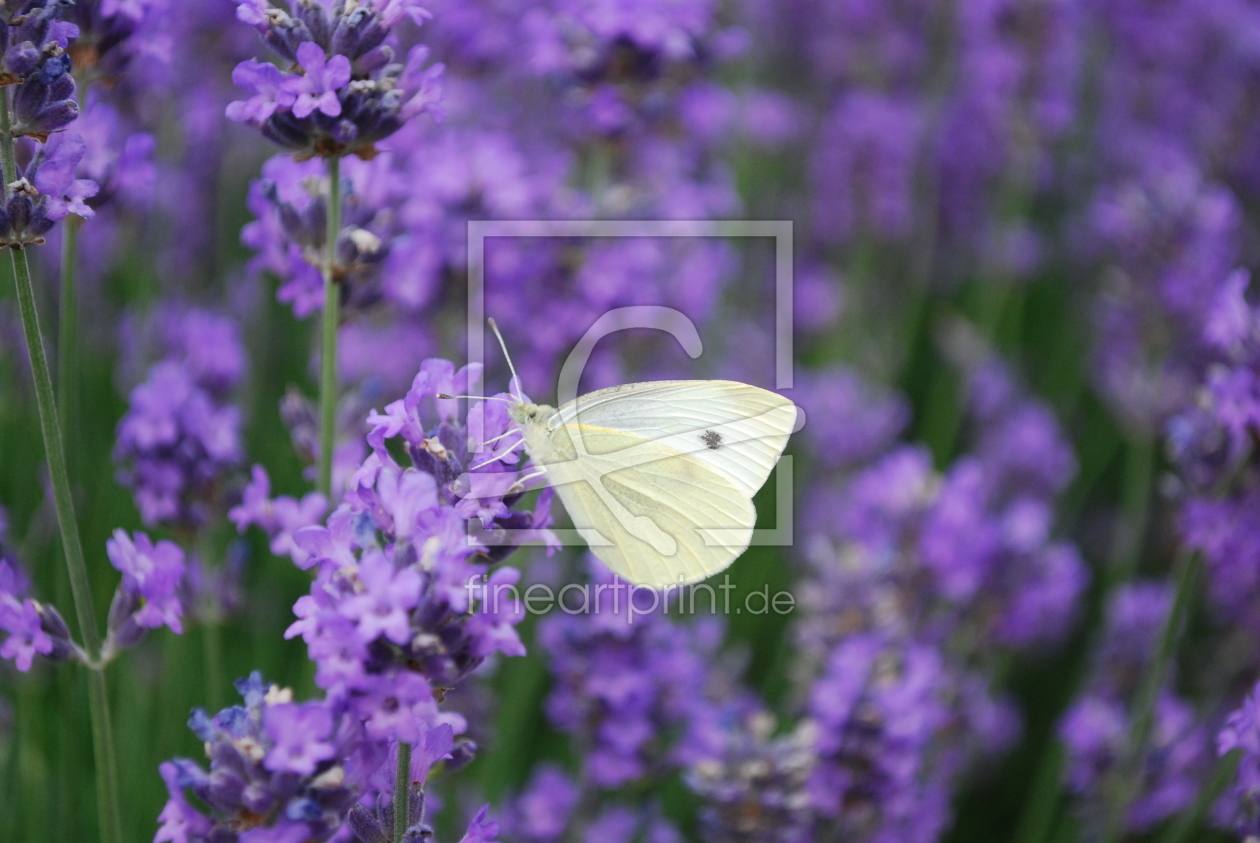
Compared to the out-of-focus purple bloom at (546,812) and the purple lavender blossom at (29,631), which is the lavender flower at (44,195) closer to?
the purple lavender blossom at (29,631)

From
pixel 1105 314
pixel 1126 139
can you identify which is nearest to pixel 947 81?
pixel 1126 139

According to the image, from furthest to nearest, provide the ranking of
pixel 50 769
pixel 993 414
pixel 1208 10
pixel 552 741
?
pixel 1208 10
pixel 993 414
pixel 552 741
pixel 50 769

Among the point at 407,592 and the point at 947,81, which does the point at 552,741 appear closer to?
the point at 407,592

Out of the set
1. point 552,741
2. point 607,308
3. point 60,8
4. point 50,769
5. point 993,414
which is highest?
point 60,8

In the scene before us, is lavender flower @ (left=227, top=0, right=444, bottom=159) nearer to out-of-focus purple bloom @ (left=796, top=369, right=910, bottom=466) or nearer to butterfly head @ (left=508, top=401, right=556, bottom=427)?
butterfly head @ (left=508, top=401, right=556, bottom=427)

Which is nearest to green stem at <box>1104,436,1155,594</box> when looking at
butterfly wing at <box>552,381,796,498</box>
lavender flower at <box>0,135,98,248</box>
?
butterfly wing at <box>552,381,796,498</box>

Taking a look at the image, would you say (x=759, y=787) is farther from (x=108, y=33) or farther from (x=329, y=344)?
(x=108, y=33)

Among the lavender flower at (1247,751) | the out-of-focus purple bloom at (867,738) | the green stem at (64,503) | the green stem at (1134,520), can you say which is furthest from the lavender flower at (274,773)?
the green stem at (1134,520)

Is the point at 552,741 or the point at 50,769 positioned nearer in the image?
the point at 50,769
